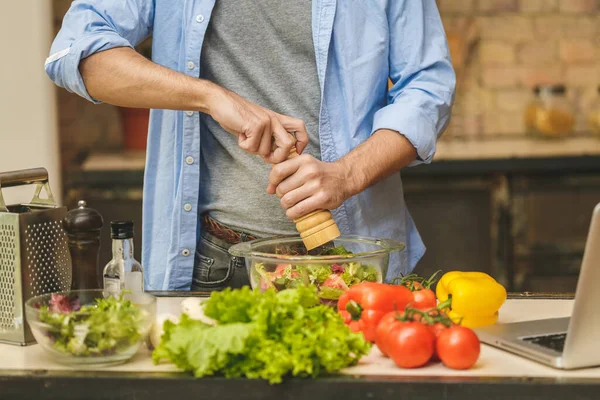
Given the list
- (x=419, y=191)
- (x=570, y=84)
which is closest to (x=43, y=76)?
(x=419, y=191)

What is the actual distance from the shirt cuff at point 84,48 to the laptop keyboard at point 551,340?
3.77 feet

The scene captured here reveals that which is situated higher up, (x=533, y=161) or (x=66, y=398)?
(x=533, y=161)

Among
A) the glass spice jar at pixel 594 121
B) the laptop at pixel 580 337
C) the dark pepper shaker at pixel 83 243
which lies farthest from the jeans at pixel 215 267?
the glass spice jar at pixel 594 121

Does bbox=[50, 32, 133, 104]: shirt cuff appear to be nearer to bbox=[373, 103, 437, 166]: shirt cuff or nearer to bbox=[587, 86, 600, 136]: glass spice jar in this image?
bbox=[373, 103, 437, 166]: shirt cuff

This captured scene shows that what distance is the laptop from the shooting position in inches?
50.9

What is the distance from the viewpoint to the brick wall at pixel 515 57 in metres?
4.57

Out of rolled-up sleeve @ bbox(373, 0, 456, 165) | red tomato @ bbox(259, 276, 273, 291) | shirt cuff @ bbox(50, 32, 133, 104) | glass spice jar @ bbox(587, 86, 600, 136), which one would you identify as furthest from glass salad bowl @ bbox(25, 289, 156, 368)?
glass spice jar @ bbox(587, 86, 600, 136)

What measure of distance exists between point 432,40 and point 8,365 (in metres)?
1.31

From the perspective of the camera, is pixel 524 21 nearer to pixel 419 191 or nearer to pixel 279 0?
pixel 419 191

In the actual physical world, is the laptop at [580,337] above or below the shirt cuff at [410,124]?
below

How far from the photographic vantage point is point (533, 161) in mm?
3896

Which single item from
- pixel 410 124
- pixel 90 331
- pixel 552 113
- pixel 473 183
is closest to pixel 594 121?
pixel 552 113

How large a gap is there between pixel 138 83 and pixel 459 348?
1.05 meters

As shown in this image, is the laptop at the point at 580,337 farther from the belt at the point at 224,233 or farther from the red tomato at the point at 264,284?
the belt at the point at 224,233
